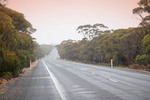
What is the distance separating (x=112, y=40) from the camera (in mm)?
36219

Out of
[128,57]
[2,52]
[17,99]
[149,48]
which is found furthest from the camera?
[128,57]

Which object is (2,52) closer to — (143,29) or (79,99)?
(79,99)

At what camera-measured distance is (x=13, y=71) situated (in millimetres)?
16906

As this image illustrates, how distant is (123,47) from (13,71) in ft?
71.4

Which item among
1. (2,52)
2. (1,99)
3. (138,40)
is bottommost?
(1,99)

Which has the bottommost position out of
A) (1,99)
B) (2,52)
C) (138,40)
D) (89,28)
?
(1,99)

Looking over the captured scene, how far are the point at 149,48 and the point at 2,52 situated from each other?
1641cm

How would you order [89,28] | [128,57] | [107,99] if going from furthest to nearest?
[89,28], [128,57], [107,99]

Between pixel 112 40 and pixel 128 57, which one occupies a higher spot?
pixel 112 40

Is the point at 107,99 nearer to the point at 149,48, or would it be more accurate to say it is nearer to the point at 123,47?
the point at 149,48

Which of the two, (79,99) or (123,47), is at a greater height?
(123,47)

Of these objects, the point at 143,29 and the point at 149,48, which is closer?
the point at 149,48

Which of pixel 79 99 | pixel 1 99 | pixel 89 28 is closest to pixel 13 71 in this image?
pixel 1 99

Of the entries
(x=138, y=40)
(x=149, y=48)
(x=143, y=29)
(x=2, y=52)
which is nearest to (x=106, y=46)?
(x=138, y=40)
